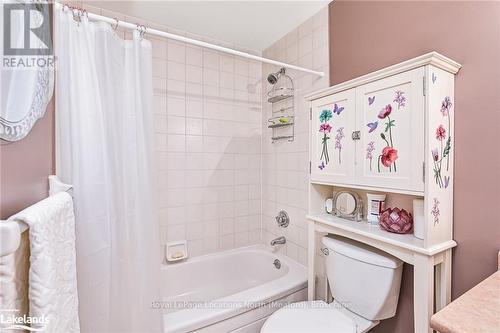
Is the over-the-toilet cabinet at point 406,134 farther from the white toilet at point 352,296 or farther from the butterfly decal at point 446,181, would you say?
the white toilet at point 352,296

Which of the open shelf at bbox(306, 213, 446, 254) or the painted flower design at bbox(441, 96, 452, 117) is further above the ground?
the painted flower design at bbox(441, 96, 452, 117)

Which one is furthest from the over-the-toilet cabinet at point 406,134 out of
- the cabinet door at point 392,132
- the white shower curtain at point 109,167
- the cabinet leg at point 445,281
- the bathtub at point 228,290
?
the white shower curtain at point 109,167

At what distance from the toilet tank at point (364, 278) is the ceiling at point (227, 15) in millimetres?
1591

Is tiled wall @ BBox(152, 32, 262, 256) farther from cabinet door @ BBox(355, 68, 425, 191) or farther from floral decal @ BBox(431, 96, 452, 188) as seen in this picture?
floral decal @ BBox(431, 96, 452, 188)

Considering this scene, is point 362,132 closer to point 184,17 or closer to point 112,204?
point 112,204

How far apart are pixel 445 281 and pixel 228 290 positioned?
1.61 m

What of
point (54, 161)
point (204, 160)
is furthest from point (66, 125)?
point (204, 160)

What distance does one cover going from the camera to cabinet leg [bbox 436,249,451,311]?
102cm

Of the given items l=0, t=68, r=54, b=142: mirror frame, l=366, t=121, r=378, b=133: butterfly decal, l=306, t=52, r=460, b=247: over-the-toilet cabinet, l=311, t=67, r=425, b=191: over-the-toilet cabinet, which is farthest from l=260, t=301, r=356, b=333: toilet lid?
l=0, t=68, r=54, b=142: mirror frame

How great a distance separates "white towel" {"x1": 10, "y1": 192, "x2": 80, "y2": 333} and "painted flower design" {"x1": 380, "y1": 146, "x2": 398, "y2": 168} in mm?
1187

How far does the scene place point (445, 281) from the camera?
40.3 inches

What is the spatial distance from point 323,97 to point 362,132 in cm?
34

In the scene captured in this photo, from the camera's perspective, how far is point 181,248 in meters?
1.97

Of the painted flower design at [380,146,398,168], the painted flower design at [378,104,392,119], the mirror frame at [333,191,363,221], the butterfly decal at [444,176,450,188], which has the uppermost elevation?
the painted flower design at [378,104,392,119]
